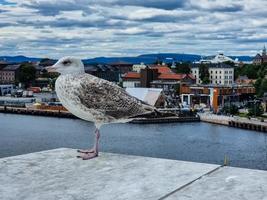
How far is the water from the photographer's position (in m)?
11.5

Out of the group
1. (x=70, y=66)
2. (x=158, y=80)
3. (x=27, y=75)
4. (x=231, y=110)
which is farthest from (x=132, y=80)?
(x=70, y=66)

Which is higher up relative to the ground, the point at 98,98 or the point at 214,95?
the point at 98,98

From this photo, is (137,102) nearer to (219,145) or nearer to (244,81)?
(219,145)

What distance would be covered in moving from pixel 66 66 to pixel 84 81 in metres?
0.11

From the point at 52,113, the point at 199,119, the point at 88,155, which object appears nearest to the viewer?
the point at 88,155

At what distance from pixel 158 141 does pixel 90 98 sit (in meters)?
11.8

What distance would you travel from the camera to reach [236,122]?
19.5 m

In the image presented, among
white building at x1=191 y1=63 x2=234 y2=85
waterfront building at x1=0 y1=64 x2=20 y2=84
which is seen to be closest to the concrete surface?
white building at x1=191 y1=63 x2=234 y2=85

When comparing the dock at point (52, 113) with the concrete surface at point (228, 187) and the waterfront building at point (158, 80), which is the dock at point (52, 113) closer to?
the waterfront building at point (158, 80)

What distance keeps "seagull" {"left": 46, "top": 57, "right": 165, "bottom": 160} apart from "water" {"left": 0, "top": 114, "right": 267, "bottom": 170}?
8014mm

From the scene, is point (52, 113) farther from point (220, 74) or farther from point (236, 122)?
point (220, 74)

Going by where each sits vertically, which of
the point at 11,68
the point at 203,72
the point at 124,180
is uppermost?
the point at 11,68

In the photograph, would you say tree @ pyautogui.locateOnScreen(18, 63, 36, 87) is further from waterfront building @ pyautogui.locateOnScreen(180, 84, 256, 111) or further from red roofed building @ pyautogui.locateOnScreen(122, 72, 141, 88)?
waterfront building @ pyautogui.locateOnScreen(180, 84, 256, 111)

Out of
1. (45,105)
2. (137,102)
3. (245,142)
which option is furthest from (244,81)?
(137,102)
